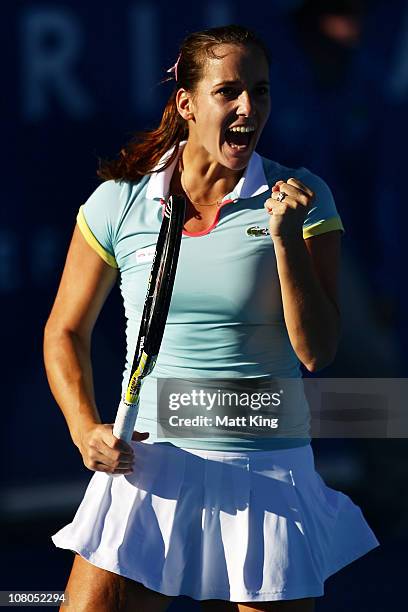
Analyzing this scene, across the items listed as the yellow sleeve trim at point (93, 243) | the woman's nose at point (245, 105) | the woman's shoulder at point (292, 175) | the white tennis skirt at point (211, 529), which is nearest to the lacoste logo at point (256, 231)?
the woman's shoulder at point (292, 175)

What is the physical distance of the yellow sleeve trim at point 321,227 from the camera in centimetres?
297

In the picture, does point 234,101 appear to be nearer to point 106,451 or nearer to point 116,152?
point 106,451

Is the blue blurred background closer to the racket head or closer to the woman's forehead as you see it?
the woman's forehead

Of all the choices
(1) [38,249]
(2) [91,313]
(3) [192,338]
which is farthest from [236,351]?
(1) [38,249]

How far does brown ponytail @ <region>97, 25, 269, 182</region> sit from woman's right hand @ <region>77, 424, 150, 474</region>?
23.5 inches

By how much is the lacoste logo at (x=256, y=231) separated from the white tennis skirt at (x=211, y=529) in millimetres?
458

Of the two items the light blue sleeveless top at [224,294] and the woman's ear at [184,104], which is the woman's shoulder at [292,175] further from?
the woman's ear at [184,104]

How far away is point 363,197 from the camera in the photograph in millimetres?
5238

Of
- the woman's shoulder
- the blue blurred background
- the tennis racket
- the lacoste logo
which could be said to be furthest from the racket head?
the blue blurred background

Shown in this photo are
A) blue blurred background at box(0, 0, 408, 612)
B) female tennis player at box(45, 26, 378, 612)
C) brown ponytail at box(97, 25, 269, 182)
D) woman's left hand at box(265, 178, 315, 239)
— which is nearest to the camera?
woman's left hand at box(265, 178, 315, 239)

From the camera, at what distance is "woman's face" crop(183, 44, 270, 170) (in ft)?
9.77

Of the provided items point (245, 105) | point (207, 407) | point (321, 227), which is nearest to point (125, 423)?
point (207, 407)

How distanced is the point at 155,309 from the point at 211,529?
18.9 inches

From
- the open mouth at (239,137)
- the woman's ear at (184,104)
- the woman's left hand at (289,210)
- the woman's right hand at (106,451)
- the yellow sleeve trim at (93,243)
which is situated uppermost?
the woman's ear at (184,104)
